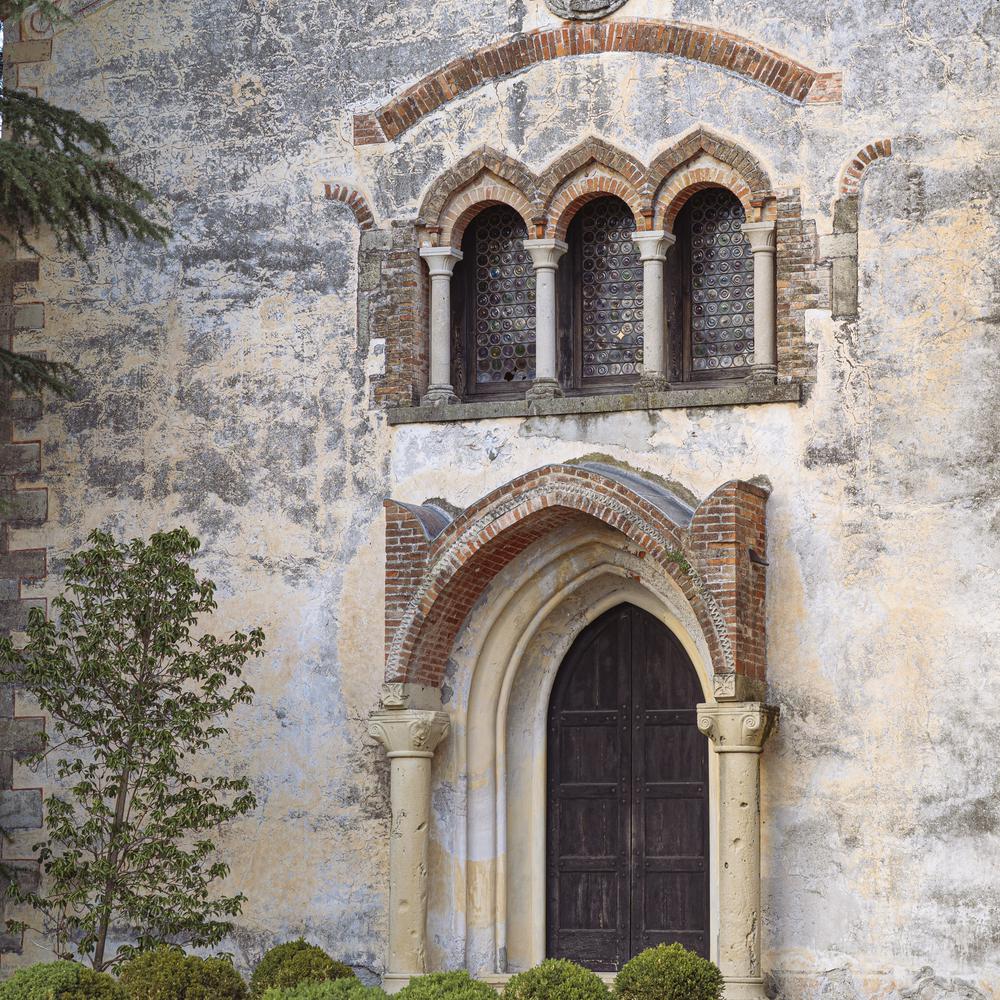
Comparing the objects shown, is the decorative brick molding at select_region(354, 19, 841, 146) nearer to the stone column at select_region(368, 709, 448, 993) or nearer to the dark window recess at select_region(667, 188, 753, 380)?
A: the dark window recess at select_region(667, 188, 753, 380)

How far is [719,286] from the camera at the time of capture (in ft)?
45.8

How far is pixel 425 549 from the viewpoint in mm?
13750

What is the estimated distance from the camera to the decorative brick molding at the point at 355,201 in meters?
14.7

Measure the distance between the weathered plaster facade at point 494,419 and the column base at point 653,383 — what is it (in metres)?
0.16

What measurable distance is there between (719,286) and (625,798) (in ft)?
11.6

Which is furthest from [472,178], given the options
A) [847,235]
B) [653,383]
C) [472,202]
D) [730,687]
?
[730,687]

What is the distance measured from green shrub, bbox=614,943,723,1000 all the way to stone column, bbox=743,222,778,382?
12.7 feet

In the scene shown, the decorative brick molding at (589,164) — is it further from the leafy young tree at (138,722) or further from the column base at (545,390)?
the leafy young tree at (138,722)

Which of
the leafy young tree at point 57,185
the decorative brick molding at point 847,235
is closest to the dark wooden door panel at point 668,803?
the decorative brick molding at point 847,235

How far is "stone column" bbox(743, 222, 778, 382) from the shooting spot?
44.1 feet

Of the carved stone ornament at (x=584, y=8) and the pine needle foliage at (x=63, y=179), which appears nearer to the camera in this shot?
the pine needle foliage at (x=63, y=179)

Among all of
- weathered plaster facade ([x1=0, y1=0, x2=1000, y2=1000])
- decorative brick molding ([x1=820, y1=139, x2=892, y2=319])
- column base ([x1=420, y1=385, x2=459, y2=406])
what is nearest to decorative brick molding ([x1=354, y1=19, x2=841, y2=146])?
weathered plaster facade ([x1=0, y1=0, x2=1000, y2=1000])

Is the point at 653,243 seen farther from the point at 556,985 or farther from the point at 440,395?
the point at 556,985

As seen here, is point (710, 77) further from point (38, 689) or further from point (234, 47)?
point (38, 689)
